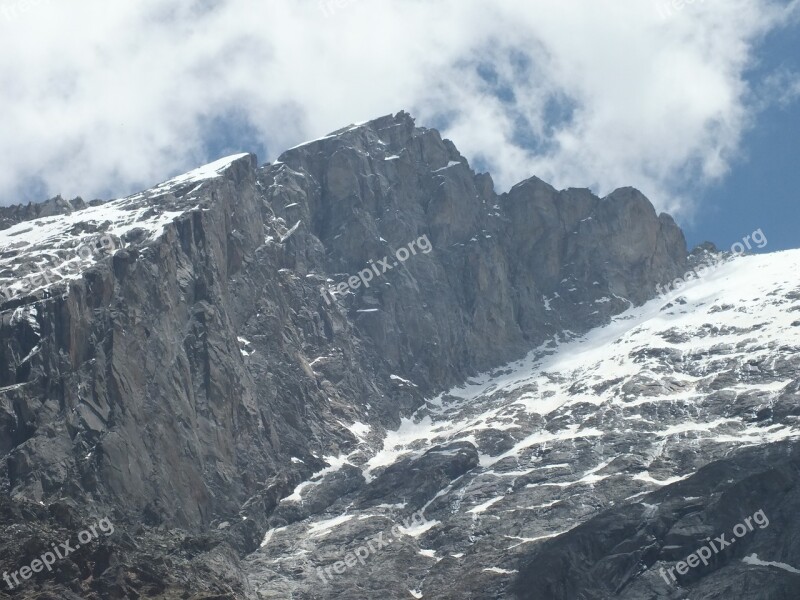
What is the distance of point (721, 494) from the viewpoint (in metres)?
197

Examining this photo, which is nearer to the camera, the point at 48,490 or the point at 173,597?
the point at 173,597

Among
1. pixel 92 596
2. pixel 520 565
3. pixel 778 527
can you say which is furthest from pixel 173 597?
pixel 778 527

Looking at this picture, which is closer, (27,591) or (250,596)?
(27,591)

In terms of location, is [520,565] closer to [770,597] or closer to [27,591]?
[770,597]

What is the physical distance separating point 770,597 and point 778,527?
1451 centimetres

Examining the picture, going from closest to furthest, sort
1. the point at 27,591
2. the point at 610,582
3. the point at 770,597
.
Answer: the point at 27,591 < the point at 770,597 < the point at 610,582

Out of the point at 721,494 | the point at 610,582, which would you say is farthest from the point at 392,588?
the point at 721,494

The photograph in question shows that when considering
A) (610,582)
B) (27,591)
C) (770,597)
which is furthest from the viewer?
(610,582)

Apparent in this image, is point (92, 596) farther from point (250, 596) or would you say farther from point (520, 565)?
point (520, 565)

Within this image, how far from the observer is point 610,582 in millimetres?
188750

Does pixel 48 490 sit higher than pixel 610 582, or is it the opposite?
pixel 48 490

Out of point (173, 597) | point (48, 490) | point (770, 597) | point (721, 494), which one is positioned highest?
point (48, 490)

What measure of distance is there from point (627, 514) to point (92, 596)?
68.7 meters

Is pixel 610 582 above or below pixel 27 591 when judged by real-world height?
below
